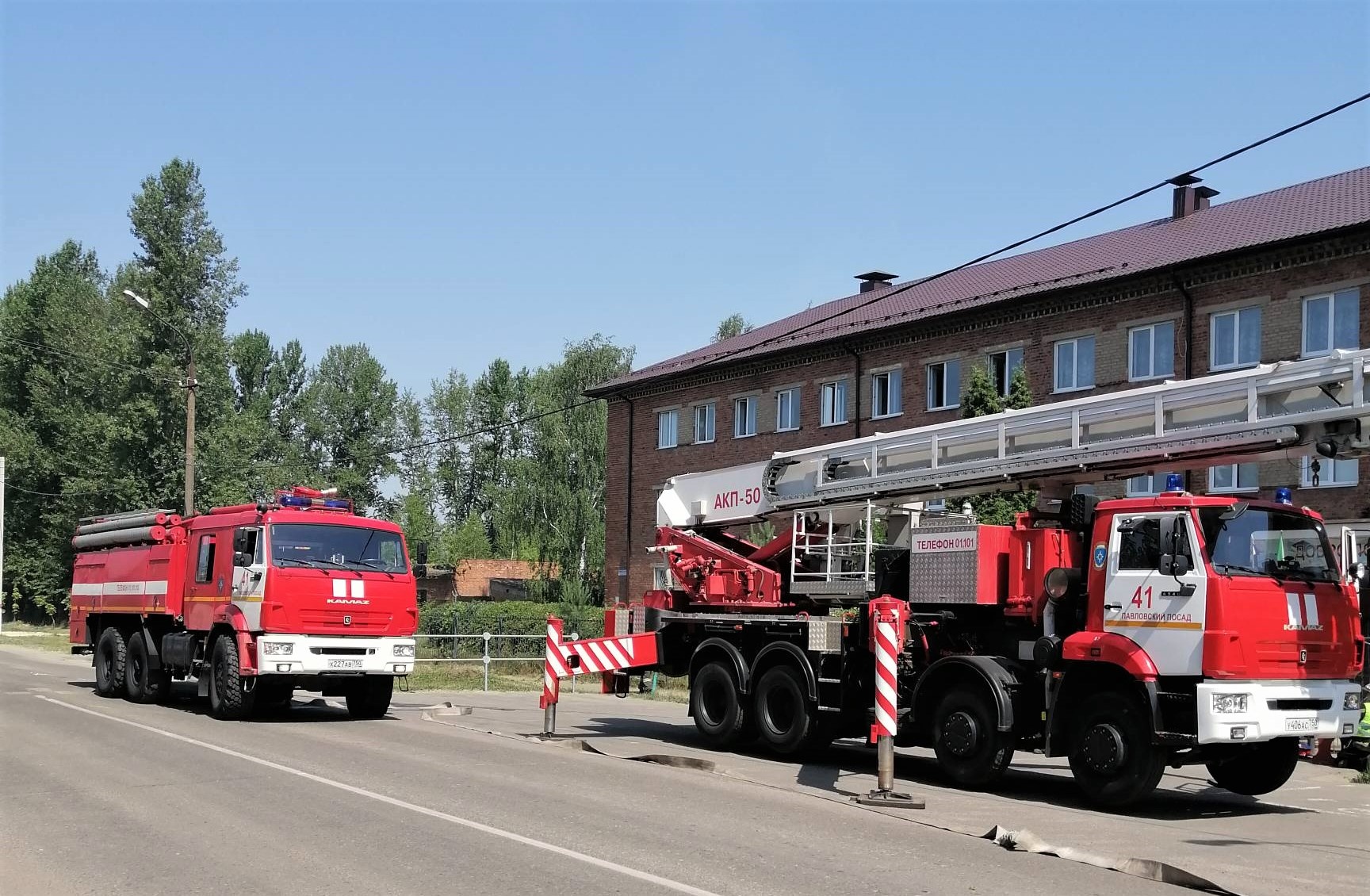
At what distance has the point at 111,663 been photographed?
22.3 metres

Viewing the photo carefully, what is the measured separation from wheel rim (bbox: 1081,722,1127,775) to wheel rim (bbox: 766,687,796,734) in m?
4.04

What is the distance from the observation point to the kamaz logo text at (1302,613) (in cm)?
1178

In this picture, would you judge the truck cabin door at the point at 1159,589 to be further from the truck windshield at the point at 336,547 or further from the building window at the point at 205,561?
the building window at the point at 205,561

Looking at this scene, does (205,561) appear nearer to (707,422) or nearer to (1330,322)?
(1330,322)

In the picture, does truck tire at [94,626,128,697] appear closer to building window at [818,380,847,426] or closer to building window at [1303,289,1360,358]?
building window at [818,380,847,426]

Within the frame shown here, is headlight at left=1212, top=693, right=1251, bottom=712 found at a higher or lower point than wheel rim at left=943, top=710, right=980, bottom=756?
higher

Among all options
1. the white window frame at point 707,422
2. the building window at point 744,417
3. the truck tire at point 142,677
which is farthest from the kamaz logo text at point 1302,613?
the white window frame at point 707,422

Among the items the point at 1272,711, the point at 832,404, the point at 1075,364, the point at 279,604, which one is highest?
the point at 1075,364

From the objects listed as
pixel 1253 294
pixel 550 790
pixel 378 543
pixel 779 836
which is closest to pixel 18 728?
pixel 378 543

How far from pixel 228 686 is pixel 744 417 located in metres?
28.1

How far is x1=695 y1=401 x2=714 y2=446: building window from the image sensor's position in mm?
46000

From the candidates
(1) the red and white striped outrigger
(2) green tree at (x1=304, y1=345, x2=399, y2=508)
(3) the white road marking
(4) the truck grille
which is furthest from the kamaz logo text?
(2) green tree at (x1=304, y1=345, x2=399, y2=508)

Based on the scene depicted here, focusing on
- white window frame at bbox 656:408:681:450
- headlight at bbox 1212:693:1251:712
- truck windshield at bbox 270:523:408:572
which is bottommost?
headlight at bbox 1212:693:1251:712

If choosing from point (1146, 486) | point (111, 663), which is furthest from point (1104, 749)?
point (1146, 486)
